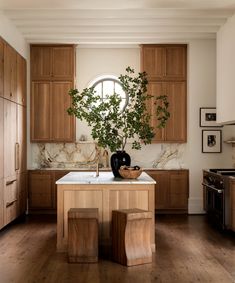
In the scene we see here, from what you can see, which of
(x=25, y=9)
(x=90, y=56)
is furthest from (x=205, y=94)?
(x=25, y=9)

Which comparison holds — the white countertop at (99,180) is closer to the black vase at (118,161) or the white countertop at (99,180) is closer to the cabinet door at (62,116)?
the black vase at (118,161)

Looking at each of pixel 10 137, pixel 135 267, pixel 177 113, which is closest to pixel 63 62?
pixel 10 137

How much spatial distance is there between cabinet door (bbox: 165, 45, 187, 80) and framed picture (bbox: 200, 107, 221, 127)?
74 centimetres

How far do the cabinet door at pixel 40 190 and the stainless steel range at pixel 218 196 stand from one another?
2833 mm

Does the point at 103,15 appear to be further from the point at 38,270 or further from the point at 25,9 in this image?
the point at 38,270

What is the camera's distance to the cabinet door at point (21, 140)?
766cm

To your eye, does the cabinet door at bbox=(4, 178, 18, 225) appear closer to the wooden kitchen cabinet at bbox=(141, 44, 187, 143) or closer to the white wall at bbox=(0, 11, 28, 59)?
the white wall at bbox=(0, 11, 28, 59)

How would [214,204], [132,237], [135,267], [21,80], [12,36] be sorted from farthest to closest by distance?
[21,80] → [12,36] → [214,204] → [132,237] → [135,267]

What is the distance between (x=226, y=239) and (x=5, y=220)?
127 inches

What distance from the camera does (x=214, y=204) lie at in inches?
283

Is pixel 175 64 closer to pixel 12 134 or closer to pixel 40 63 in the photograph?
pixel 40 63

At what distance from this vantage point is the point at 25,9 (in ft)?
21.7

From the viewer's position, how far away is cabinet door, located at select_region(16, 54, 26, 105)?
7.60 meters

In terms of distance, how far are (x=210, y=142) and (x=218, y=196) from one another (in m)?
1.84
